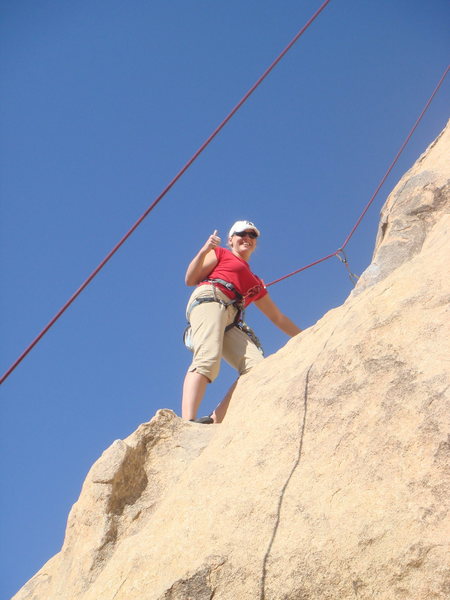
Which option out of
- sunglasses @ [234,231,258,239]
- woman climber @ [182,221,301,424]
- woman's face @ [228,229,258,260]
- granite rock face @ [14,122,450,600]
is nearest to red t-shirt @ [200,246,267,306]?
woman climber @ [182,221,301,424]

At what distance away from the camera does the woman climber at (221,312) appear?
553 cm

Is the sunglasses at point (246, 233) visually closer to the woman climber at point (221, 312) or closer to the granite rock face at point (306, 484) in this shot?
the woman climber at point (221, 312)

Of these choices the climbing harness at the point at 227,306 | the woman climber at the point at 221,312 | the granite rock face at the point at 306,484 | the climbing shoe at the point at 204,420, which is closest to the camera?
the granite rock face at the point at 306,484

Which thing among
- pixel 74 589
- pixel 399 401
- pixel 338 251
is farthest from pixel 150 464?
pixel 338 251

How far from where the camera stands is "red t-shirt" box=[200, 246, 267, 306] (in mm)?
6137

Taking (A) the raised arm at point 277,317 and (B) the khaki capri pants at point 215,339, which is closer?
(B) the khaki capri pants at point 215,339

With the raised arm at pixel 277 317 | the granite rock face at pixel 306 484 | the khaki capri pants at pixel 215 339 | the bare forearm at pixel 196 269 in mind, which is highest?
the raised arm at pixel 277 317

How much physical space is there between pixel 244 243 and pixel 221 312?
105cm

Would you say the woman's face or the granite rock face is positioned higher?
the woman's face

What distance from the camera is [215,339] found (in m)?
5.68

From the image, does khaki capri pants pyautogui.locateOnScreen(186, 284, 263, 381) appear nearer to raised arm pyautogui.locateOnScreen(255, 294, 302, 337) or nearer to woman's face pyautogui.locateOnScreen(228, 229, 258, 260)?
raised arm pyautogui.locateOnScreen(255, 294, 302, 337)

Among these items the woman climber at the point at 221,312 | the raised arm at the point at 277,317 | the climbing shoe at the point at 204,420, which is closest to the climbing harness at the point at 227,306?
the woman climber at the point at 221,312

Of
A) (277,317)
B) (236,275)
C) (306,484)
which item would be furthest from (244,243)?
(306,484)

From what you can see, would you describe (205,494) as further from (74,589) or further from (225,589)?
(74,589)
